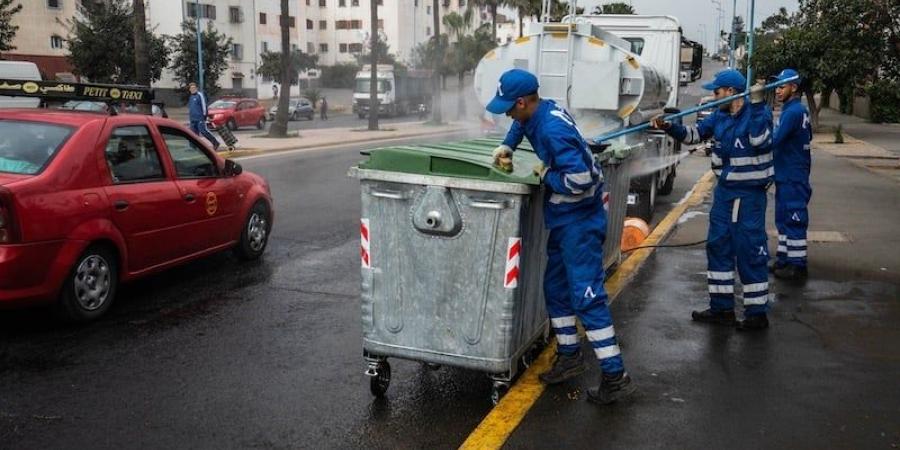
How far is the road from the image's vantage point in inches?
163

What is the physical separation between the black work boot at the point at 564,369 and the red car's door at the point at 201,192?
11.9 feet

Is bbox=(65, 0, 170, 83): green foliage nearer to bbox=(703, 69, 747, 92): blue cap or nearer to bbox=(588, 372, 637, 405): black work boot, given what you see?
bbox=(703, 69, 747, 92): blue cap

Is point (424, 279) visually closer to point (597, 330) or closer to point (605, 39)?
point (597, 330)

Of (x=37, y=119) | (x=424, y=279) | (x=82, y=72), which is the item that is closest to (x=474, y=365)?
(x=424, y=279)

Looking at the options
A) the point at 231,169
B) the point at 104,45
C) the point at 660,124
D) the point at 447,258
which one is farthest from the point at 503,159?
the point at 104,45

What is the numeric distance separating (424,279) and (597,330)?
3.21 ft

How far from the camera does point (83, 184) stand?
587 cm

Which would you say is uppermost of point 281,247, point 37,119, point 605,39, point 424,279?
point 605,39

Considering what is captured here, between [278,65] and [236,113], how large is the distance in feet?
85.7

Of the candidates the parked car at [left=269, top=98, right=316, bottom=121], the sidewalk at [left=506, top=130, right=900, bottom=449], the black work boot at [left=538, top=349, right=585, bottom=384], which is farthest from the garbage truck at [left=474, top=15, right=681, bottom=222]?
the parked car at [left=269, top=98, right=316, bottom=121]

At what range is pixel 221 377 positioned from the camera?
4941 millimetres

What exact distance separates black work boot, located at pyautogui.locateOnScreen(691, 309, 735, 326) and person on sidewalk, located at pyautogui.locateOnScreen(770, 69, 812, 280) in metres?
1.84

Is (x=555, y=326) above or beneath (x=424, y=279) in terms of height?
beneath

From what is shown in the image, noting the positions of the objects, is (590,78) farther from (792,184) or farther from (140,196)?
(140,196)
